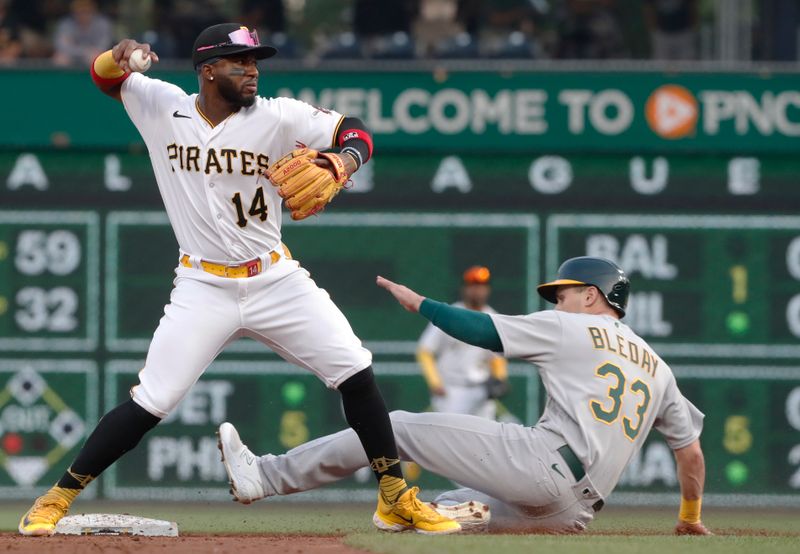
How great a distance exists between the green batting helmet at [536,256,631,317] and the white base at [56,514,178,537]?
188cm

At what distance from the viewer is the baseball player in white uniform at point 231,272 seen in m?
5.94

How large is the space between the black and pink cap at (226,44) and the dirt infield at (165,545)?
6.21 ft

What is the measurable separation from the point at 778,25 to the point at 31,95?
5.36m

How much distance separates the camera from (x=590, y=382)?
235 inches

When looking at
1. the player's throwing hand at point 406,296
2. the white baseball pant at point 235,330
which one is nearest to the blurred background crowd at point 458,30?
the white baseball pant at point 235,330

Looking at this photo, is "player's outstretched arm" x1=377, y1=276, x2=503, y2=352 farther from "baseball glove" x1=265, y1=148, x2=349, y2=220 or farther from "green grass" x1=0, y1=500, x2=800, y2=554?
"green grass" x1=0, y1=500, x2=800, y2=554

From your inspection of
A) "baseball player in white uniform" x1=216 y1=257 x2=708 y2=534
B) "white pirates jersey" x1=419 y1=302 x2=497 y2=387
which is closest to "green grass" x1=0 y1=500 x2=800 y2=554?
"baseball player in white uniform" x1=216 y1=257 x2=708 y2=534

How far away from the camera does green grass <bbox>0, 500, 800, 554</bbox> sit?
18.0 feet

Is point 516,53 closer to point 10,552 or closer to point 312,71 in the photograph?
point 312,71

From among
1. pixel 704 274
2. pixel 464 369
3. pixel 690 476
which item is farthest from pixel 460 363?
pixel 690 476

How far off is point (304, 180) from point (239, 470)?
1235 millimetres

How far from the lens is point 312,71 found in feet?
33.5

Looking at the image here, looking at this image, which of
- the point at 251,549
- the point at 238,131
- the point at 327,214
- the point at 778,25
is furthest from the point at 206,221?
the point at 778,25

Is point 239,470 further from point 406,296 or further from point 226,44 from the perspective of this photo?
point 226,44
